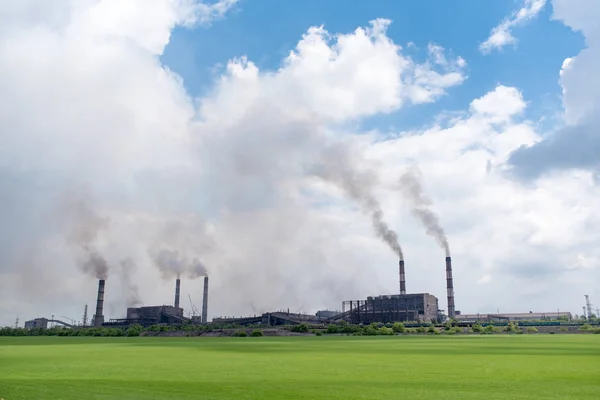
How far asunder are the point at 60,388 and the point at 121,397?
4638 mm

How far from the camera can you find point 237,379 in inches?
902

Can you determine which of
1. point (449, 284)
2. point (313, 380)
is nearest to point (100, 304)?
point (449, 284)

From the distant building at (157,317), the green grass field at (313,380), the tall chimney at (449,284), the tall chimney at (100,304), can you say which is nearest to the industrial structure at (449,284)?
the tall chimney at (449,284)

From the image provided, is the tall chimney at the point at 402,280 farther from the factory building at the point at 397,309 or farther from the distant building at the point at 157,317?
the distant building at the point at 157,317

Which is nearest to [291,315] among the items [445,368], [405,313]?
[405,313]

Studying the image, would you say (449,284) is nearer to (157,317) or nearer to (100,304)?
(157,317)

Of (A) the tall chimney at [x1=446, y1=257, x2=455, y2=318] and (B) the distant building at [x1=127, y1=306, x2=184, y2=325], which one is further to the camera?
(B) the distant building at [x1=127, y1=306, x2=184, y2=325]

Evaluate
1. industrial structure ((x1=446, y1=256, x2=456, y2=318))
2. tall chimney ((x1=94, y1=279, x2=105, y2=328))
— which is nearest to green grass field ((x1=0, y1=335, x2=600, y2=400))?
industrial structure ((x1=446, y1=256, x2=456, y2=318))

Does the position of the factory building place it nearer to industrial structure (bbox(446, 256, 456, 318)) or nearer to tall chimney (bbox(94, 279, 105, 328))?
industrial structure (bbox(446, 256, 456, 318))

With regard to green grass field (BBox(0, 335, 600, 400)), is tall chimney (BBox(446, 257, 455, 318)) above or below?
above

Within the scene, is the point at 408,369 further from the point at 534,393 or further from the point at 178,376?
the point at 178,376

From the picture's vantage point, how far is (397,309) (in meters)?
176

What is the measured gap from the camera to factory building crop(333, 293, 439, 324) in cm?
17138

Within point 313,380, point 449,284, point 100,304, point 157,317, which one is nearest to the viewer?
point 313,380
